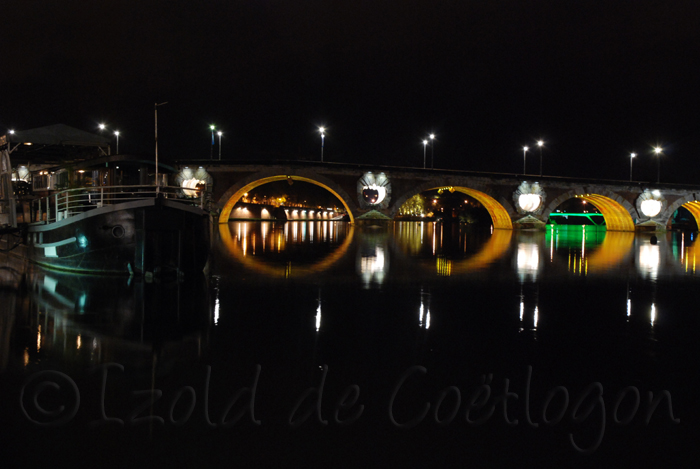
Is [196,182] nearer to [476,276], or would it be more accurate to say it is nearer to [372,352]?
[476,276]

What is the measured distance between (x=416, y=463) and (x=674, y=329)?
599 cm

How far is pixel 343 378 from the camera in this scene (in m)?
5.19

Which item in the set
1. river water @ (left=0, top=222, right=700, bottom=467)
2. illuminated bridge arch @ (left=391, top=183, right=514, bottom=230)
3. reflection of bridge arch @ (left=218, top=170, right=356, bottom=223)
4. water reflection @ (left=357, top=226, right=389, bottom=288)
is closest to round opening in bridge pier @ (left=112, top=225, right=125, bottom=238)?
river water @ (left=0, top=222, right=700, bottom=467)

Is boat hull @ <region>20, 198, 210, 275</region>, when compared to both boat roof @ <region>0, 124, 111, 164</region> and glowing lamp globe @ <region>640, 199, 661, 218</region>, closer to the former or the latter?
boat roof @ <region>0, 124, 111, 164</region>

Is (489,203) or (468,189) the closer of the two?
(468,189)

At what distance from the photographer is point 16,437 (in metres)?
3.90

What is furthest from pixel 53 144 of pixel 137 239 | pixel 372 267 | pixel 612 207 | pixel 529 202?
pixel 612 207

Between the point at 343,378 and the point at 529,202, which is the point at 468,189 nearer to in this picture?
the point at 529,202

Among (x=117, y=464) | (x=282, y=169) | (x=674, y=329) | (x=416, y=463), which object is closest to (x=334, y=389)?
(x=416, y=463)

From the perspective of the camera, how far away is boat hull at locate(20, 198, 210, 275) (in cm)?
1162

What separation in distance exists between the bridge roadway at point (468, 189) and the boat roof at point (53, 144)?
25.3 meters

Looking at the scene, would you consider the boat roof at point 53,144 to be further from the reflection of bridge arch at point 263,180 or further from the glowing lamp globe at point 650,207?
the glowing lamp globe at point 650,207

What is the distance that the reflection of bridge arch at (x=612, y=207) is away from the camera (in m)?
56.9

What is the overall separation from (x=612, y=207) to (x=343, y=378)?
64.2 meters
